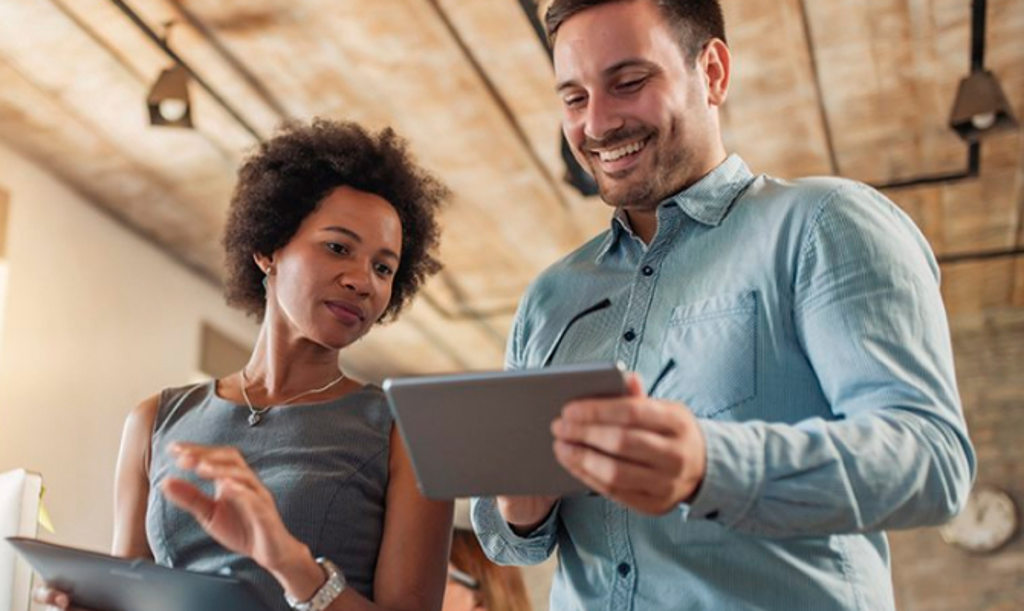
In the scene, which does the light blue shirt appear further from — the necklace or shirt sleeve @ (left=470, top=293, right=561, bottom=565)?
the necklace

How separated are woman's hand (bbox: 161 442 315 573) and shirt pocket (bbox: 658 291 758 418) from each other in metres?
0.46

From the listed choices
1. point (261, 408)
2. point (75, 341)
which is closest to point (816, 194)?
point (261, 408)

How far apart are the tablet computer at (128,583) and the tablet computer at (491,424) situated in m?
0.37

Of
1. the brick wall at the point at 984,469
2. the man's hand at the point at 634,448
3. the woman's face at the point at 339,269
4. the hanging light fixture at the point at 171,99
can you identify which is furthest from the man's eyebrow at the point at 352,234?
the brick wall at the point at 984,469

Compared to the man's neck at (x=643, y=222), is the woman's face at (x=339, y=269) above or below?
below

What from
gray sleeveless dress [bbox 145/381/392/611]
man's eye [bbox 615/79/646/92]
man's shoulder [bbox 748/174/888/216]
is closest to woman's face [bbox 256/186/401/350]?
gray sleeveless dress [bbox 145/381/392/611]

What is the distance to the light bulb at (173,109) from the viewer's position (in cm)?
469

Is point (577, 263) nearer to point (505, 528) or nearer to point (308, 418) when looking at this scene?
point (505, 528)

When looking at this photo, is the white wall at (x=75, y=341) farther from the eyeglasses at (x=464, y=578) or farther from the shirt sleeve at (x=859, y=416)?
the shirt sleeve at (x=859, y=416)

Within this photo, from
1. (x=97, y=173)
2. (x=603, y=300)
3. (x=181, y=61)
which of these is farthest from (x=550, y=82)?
(x=603, y=300)

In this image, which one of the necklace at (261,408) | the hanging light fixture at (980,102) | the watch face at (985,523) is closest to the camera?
the necklace at (261,408)

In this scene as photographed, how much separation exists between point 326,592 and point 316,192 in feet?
2.49

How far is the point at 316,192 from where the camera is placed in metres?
2.17

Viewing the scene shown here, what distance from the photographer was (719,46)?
5.55 feet
